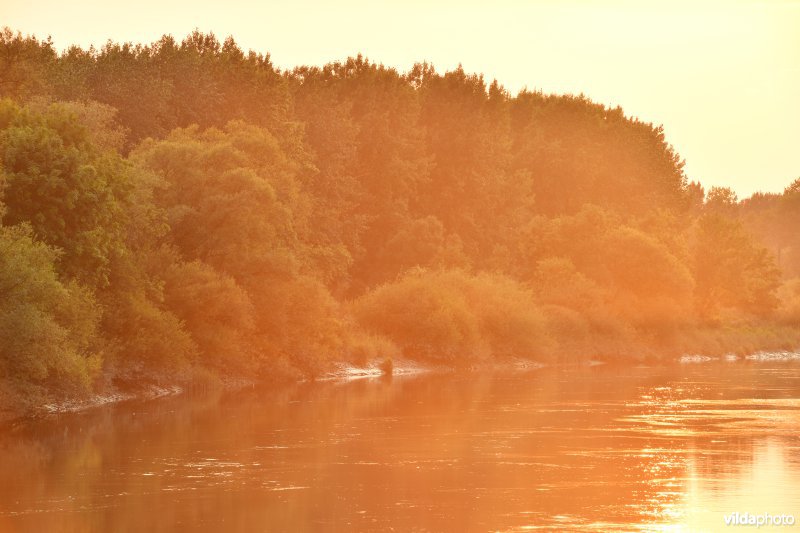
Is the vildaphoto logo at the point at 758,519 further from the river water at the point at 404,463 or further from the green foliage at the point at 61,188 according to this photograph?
the green foliage at the point at 61,188

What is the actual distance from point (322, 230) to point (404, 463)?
52.3m

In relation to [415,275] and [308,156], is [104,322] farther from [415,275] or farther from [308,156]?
[308,156]

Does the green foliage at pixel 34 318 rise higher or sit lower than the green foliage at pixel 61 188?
lower

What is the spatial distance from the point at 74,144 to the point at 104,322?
6.72 metres

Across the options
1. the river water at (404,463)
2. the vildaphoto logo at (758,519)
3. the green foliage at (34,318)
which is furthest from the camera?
the green foliage at (34,318)

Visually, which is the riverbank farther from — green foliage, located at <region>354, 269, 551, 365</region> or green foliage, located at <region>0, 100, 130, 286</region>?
green foliage, located at <region>0, 100, 130, 286</region>

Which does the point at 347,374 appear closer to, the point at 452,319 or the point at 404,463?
the point at 452,319

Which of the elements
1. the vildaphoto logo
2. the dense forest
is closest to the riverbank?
the dense forest

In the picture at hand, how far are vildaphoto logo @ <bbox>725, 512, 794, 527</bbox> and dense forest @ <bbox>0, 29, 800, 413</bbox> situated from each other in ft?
71.4

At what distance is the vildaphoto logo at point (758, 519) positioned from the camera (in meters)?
23.8

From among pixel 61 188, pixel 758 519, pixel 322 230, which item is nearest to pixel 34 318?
pixel 61 188

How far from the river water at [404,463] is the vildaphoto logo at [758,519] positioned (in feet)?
1.14

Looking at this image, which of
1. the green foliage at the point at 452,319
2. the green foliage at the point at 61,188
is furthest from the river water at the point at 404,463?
the green foliage at the point at 452,319

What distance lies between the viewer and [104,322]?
48.2 metres
